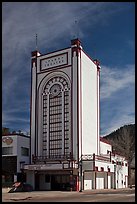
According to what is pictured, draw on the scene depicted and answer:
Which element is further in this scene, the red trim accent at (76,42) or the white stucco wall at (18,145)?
the red trim accent at (76,42)

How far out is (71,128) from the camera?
5916cm

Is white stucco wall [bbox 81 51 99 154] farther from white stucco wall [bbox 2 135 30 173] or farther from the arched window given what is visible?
white stucco wall [bbox 2 135 30 173]

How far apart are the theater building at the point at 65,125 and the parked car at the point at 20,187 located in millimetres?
3333

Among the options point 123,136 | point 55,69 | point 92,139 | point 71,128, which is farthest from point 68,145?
point 123,136

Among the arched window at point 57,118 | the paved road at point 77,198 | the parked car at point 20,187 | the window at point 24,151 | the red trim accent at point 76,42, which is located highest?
the red trim accent at point 76,42

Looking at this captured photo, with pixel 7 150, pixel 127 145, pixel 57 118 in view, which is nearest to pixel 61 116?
pixel 57 118

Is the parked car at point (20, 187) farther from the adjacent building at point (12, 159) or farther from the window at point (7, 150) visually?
the window at point (7, 150)

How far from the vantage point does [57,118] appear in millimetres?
61469

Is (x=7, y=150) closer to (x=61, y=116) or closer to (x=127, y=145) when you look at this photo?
(x=61, y=116)

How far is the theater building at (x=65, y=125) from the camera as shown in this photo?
5716 cm

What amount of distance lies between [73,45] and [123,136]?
35410 millimetres

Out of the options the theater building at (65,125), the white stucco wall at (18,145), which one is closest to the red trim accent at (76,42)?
the theater building at (65,125)

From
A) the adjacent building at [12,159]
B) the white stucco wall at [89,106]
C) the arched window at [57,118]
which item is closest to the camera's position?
the adjacent building at [12,159]

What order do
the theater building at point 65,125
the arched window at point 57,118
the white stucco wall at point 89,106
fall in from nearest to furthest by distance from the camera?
the theater building at point 65,125, the arched window at point 57,118, the white stucco wall at point 89,106
